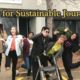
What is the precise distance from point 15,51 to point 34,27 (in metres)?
15.9

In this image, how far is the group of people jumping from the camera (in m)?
9.55

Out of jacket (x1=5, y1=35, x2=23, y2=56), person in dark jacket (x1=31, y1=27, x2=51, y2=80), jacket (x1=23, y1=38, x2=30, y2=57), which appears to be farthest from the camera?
jacket (x1=23, y1=38, x2=30, y2=57)

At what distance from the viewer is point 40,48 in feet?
31.4

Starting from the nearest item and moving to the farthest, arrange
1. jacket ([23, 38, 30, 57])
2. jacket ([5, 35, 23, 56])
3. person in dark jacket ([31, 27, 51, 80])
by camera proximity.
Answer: person in dark jacket ([31, 27, 51, 80]), jacket ([5, 35, 23, 56]), jacket ([23, 38, 30, 57])

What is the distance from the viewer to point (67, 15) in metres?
27.7

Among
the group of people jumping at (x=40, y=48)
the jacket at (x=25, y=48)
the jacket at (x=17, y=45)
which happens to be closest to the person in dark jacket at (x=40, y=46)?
the group of people jumping at (x=40, y=48)

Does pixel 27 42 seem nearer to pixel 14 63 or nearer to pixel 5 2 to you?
pixel 14 63

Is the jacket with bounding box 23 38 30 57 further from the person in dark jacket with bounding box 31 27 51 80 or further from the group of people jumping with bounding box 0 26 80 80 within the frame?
the person in dark jacket with bounding box 31 27 51 80

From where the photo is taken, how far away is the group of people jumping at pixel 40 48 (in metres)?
9.55

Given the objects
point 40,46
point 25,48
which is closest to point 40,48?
point 40,46

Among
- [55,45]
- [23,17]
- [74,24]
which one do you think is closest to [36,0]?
[23,17]

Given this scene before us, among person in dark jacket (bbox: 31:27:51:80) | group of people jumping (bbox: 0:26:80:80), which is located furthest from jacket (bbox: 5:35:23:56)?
person in dark jacket (bbox: 31:27:51:80)

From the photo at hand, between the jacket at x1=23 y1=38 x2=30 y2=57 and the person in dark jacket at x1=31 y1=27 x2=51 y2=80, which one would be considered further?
the jacket at x1=23 y1=38 x2=30 y2=57

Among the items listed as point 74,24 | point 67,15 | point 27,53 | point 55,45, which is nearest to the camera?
point 55,45
